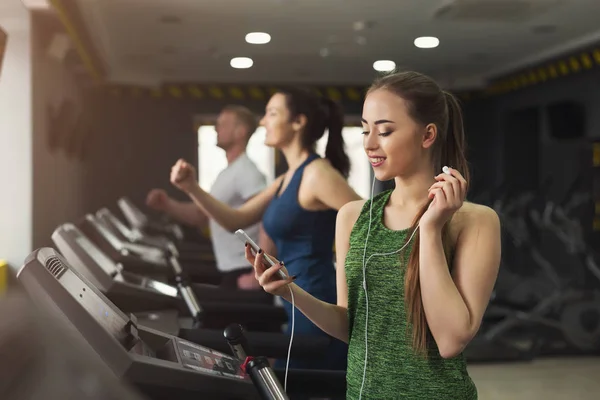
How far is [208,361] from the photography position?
117 centimetres

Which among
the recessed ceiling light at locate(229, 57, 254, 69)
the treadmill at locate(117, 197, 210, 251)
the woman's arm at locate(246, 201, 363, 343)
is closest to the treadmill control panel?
the woman's arm at locate(246, 201, 363, 343)

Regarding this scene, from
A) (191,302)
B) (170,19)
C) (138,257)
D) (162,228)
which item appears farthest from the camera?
(162,228)

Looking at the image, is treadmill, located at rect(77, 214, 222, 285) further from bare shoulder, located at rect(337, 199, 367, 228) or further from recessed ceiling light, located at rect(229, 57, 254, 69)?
bare shoulder, located at rect(337, 199, 367, 228)

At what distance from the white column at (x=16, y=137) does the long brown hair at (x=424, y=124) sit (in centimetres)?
291

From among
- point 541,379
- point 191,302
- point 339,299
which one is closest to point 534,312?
point 541,379

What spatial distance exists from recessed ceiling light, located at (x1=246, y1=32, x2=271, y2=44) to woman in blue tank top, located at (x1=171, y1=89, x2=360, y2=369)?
1.96m

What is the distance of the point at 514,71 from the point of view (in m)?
4.30

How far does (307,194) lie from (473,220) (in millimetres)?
834

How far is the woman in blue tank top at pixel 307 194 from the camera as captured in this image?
190 centimetres

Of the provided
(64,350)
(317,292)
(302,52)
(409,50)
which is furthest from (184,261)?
(64,350)

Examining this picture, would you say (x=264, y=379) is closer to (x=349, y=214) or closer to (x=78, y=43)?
(x=349, y=214)

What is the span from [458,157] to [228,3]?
9.43ft

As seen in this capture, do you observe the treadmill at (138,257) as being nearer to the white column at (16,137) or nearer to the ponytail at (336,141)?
the white column at (16,137)

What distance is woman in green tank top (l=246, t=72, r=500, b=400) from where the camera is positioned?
1.08m
